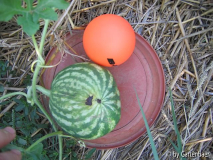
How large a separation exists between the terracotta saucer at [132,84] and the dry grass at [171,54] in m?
0.13

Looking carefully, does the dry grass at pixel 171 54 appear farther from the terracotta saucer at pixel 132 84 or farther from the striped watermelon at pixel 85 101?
the striped watermelon at pixel 85 101

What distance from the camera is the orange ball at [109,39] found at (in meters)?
1.18

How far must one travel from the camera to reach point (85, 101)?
44.3 inches

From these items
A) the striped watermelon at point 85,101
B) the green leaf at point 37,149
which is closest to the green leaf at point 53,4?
the striped watermelon at point 85,101

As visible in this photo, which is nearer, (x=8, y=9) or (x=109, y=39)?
(x=8, y=9)

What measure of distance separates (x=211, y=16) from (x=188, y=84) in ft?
1.83

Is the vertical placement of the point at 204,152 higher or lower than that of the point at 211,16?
lower

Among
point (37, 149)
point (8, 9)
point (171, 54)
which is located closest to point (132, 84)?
point (171, 54)

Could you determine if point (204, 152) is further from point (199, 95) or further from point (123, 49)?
point (123, 49)

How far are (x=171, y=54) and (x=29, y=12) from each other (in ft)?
3.62

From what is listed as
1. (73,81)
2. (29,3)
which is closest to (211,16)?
(73,81)

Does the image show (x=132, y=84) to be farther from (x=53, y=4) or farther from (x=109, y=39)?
(x=53, y=4)

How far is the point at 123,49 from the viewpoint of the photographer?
1219 millimetres

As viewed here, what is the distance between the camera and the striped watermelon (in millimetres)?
1137
